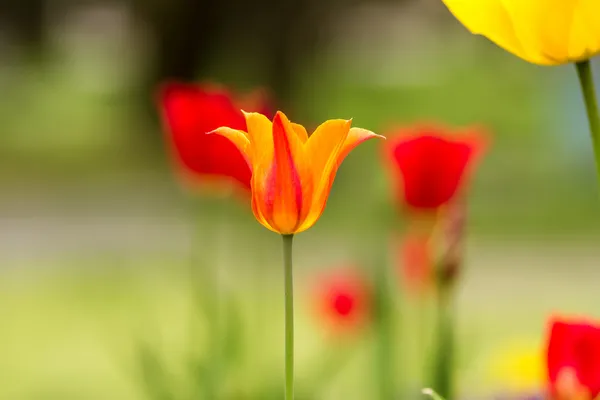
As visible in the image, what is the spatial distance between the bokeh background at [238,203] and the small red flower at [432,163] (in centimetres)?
12

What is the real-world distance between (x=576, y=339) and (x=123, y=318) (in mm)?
2360

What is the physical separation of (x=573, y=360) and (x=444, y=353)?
→ 241mm

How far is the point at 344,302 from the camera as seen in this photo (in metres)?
1.24

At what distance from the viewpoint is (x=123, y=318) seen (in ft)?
8.86

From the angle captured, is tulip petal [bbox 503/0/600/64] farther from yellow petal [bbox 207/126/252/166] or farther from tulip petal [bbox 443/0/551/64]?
yellow petal [bbox 207/126/252/166]

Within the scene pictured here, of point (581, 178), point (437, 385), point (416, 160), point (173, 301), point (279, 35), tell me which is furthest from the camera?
point (279, 35)

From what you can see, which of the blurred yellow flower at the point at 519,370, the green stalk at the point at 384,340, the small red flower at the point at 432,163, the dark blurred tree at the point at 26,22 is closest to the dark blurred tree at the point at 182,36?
the dark blurred tree at the point at 26,22

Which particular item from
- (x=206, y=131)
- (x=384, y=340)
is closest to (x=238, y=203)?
(x=206, y=131)

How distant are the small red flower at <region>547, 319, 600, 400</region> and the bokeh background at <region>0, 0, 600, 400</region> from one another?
43cm

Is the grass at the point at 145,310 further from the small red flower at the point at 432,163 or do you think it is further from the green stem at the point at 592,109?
the green stem at the point at 592,109

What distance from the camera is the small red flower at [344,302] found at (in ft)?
3.74

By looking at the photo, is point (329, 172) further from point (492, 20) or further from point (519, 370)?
point (519, 370)

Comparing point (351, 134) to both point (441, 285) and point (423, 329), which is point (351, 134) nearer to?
point (441, 285)

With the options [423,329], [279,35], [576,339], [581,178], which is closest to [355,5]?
[279,35]
